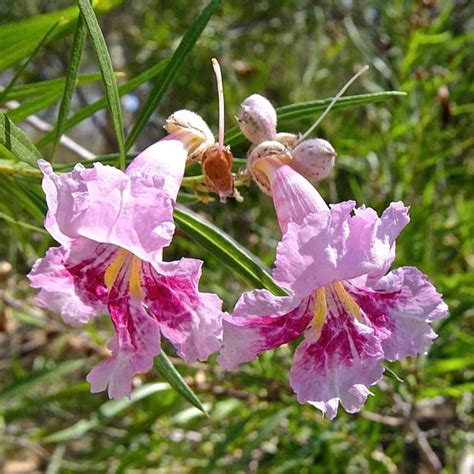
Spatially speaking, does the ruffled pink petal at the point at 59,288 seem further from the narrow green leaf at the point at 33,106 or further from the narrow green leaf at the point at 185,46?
the narrow green leaf at the point at 33,106

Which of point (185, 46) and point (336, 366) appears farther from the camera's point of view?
point (185, 46)

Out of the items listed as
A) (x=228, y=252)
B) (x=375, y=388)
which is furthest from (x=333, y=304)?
(x=375, y=388)

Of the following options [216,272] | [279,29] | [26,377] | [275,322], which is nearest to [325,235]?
[275,322]

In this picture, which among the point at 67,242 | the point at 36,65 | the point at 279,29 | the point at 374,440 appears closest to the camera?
the point at 67,242

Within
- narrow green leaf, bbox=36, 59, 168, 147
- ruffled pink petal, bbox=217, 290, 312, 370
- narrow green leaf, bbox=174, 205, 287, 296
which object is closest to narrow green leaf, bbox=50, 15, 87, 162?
narrow green leaf, bbox=36, 59, 168, 147

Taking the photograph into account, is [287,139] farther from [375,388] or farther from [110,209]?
[375,388]

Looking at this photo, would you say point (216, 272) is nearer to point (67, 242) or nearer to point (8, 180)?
point (8, 180)

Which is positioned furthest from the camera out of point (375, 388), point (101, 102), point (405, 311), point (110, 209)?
point (375, 388)
